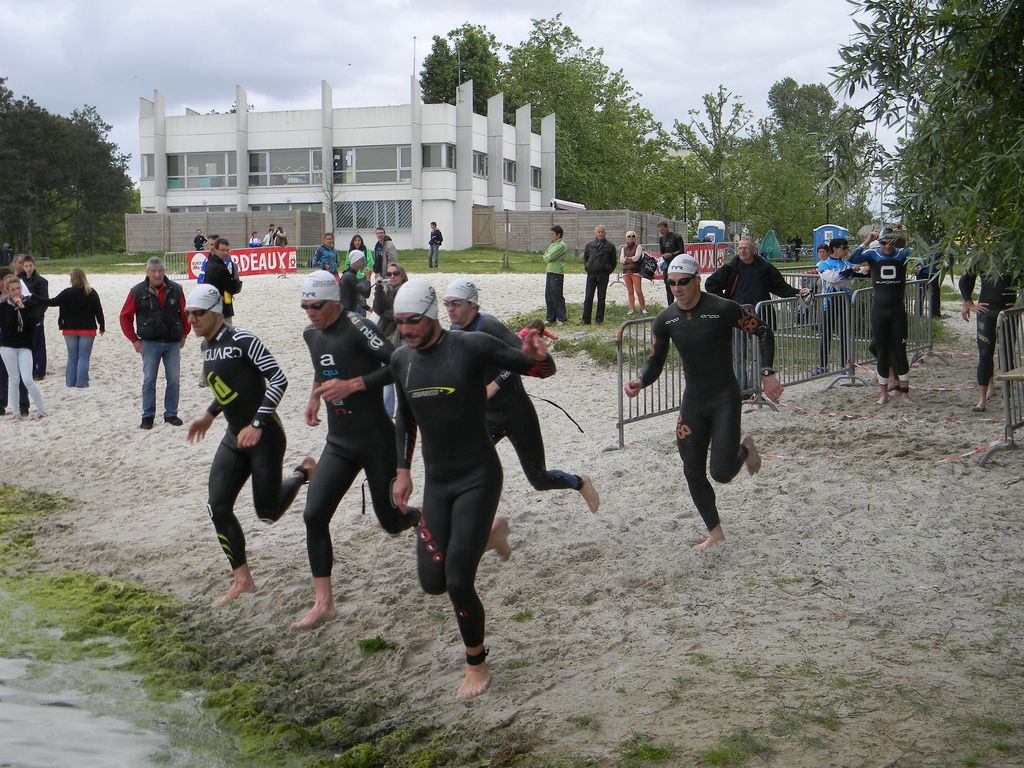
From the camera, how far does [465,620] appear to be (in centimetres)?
602

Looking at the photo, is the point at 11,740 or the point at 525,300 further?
the point at 525,300

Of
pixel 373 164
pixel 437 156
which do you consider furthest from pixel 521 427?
pixel 373 164

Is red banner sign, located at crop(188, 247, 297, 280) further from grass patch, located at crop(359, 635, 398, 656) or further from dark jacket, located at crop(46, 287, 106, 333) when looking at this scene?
grass patch, located at crop(359, 635, 398, 656)

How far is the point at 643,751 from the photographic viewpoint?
17.1ft

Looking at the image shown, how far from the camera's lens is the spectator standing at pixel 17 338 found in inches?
604

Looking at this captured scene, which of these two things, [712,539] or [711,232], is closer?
[712,539]

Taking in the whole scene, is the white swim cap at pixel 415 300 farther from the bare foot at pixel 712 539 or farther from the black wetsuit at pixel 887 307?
the black wetsuit at pixel 887 307

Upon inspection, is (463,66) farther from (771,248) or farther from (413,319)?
(413,319)

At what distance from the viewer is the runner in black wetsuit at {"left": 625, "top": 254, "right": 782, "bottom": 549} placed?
8055mm

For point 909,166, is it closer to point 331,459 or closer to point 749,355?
point 749,355

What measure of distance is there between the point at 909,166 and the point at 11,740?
7.46 m

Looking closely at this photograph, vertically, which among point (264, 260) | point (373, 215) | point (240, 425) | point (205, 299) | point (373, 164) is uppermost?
point (373, 164)

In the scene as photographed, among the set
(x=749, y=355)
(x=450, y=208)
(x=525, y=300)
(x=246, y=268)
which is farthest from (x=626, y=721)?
(x=450, y=208)

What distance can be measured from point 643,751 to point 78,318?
44.0ft
